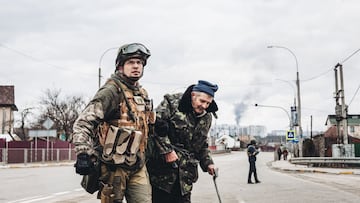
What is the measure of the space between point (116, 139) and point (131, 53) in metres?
0.72

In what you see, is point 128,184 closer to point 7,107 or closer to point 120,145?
point 120,145

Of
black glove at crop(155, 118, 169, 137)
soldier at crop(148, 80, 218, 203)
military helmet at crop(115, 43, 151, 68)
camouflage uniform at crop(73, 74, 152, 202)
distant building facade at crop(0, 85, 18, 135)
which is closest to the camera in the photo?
camouflage uniform at crop(73, 74, 152, 202)

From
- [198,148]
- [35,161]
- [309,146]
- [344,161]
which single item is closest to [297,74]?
[309,146]

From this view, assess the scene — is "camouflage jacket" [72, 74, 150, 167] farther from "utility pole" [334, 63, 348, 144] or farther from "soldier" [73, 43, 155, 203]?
"utility pole" [334, 63, 348, 144]

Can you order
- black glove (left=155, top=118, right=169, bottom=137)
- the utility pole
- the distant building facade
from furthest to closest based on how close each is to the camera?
the distant building facade
the utility pole
black glove (left=155, top=118, right=169, bottom=137)

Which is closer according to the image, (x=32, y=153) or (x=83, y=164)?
(x=83, y=164)

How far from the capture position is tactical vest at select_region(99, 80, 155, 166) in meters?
3.92

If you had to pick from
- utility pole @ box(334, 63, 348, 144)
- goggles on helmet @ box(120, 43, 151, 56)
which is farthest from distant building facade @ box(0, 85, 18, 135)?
goggles on helmet @ box(120, 43, 151, 56)

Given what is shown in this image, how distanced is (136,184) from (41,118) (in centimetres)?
7212

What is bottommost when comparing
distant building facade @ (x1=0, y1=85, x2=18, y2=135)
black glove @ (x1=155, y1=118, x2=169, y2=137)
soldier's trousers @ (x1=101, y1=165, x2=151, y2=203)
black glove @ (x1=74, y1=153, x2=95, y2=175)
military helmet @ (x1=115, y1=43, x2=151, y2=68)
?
soldier's trousers @ (x1=101, y1=165, x2=151, y2=203)

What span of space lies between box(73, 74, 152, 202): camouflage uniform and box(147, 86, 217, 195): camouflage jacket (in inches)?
16.7

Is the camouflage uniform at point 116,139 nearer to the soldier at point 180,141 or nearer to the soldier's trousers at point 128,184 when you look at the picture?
the soldier's trousers at point 128,184

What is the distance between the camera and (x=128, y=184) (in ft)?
13.3

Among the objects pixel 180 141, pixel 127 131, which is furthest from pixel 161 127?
pixel 127 131
